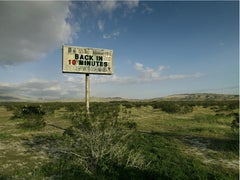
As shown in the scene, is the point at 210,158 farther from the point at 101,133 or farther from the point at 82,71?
the point at 82,71

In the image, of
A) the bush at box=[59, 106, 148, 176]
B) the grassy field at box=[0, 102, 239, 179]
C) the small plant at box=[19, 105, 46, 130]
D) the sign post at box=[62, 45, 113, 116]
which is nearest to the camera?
the grassy field at box=[0, 102, 239, 179]

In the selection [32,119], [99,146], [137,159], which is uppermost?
[99,146]

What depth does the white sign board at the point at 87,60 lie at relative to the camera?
556 inches

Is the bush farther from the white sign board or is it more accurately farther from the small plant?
the small plant

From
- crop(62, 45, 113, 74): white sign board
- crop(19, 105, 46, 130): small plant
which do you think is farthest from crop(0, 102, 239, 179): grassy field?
crop(62, 45, 113, 74): white sign board

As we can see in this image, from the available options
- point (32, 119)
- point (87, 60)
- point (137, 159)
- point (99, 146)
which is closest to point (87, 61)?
point (87, 60)

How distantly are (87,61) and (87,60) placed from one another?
71 millimetres

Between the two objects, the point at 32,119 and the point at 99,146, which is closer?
the point at 99,146

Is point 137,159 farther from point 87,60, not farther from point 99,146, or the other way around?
point 87,60

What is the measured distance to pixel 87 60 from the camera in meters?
14.6

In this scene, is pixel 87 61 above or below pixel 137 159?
above

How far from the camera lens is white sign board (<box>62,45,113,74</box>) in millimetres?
14117

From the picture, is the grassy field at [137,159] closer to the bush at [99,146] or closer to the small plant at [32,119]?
the bush at [99,146]

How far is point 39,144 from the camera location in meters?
9.36
